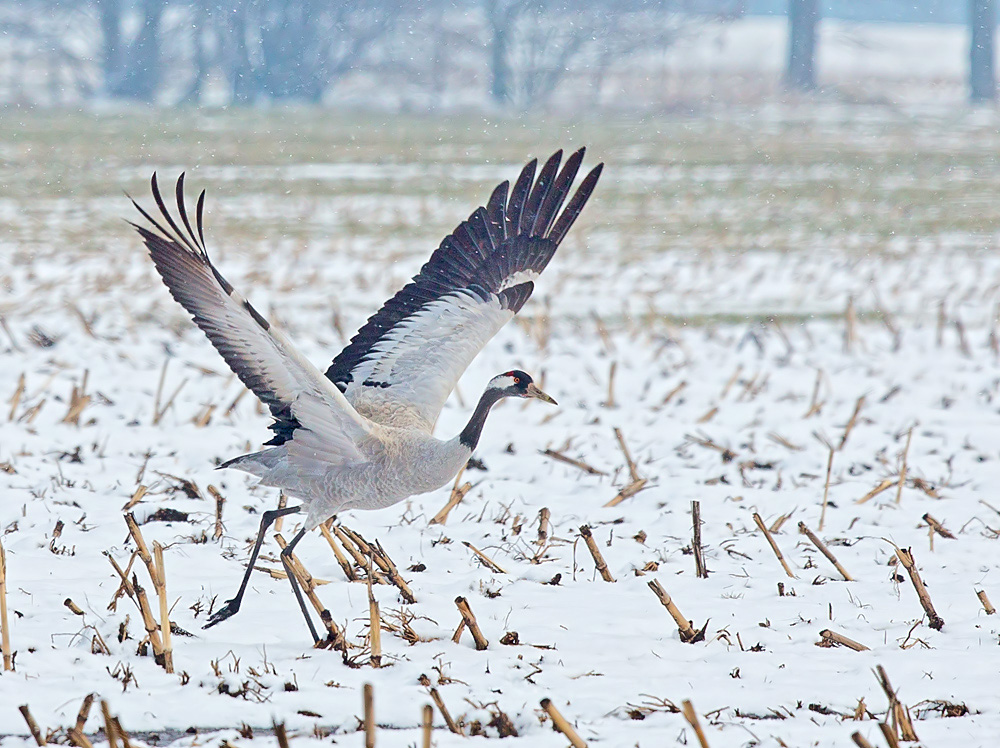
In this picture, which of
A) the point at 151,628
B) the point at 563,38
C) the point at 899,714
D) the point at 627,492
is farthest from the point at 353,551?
the point at 563,38

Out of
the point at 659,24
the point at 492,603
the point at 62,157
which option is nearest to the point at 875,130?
the point at 659,24

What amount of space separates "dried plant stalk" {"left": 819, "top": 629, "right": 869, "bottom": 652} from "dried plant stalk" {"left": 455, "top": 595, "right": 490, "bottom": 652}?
957 mm

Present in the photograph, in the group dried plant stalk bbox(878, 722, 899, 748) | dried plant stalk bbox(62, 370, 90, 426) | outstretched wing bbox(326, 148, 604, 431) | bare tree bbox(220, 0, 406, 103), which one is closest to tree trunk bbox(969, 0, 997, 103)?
bare tree bbox(220, 0, 406, 103)

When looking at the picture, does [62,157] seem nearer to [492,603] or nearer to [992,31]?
[492,603]

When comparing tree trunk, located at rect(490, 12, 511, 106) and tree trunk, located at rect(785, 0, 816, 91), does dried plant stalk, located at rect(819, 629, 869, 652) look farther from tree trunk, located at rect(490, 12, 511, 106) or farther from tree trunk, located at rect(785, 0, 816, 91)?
tree trunk, located at rect(785, 0, 816, 91)

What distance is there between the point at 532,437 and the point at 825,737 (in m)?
3.41

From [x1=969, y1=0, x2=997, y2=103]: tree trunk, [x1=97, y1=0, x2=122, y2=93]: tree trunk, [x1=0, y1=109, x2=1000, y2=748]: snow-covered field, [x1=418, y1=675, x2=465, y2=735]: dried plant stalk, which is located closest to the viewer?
[x1=418, y1=675, x2=465, y2=735]: dried plant stalk

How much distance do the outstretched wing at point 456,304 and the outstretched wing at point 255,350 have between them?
0.48 m

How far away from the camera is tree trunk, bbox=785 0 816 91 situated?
2766 cm

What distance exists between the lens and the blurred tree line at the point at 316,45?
90.5 ft

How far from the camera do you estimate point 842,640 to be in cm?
352

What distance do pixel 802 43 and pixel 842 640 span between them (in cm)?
2916

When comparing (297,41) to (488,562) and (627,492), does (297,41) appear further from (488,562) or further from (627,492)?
(488,562)

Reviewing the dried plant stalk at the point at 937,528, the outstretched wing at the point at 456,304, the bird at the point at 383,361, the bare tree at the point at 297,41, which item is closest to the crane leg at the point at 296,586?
the bird at the point at 383,361
